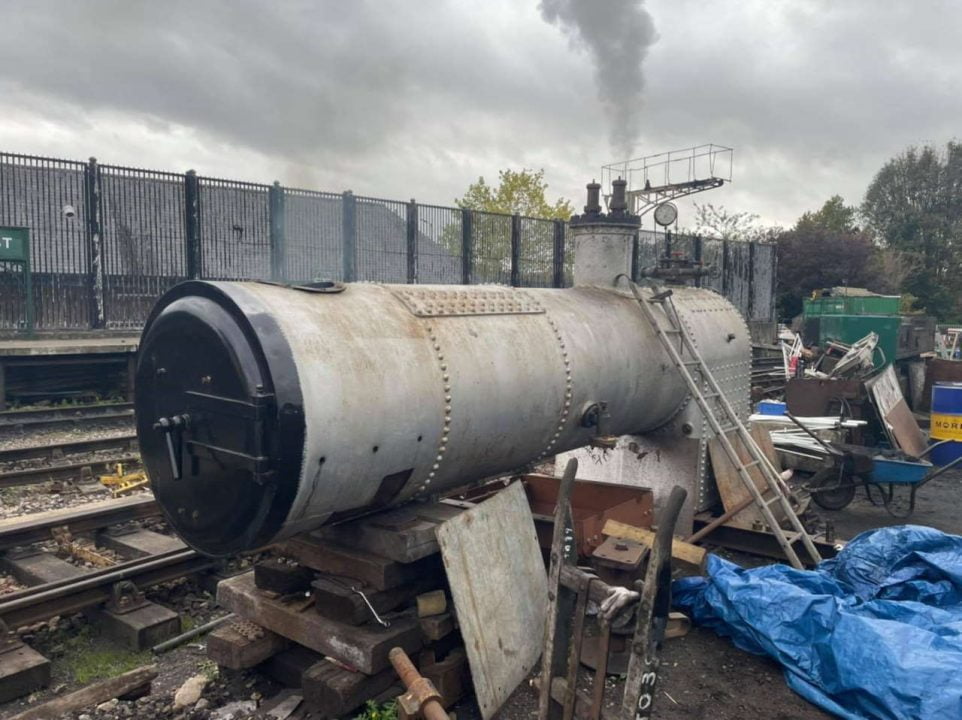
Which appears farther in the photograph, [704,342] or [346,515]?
[704,342]

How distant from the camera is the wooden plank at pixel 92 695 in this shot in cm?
363

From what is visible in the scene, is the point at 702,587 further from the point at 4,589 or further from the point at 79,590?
the point at 4,589

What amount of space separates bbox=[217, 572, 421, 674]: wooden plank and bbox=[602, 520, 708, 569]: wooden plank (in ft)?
5.74

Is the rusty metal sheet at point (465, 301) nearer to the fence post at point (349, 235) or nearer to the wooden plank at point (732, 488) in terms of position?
the wooden plank at point (732, 488)

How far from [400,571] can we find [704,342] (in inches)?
158

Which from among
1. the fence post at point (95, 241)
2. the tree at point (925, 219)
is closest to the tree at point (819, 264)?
the tree at point (925, 219)

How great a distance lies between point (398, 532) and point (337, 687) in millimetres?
804

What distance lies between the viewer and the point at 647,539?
495 cm

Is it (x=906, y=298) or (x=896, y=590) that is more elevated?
(x=906, y=298)

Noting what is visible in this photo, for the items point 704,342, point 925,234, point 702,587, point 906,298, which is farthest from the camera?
point 925,234

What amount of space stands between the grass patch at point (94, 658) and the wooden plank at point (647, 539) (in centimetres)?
317

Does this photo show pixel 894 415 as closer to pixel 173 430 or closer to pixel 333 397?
pixel 333 397

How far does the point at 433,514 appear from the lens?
4.12 meters

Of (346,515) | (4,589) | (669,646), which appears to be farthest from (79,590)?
(669,646)
